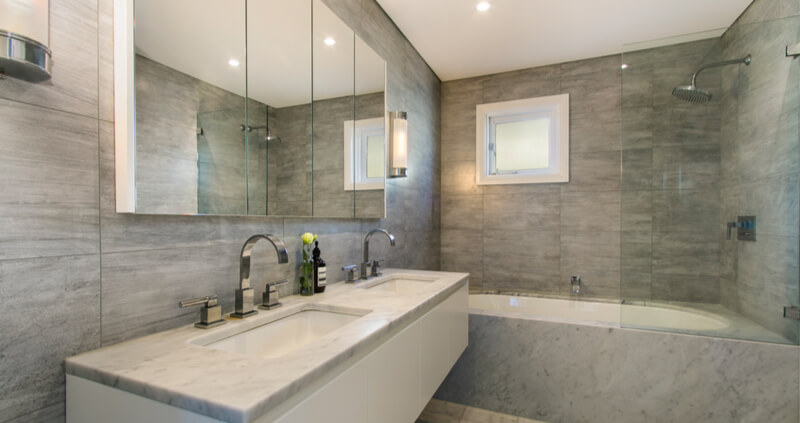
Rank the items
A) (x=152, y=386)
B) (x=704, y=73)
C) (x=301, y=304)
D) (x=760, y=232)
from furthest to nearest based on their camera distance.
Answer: (x=704, y=73)
(x=760, y=232)
(x=301, y=304)
(x=152, y=386)

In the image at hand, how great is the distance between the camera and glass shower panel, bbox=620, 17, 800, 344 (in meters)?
1.83

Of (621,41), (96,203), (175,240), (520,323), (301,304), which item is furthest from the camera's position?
(621,41)

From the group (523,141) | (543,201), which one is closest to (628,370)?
(543,201)

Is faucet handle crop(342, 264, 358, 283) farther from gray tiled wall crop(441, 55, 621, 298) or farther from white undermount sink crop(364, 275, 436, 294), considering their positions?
gray tiled wall crop(441, 55, 621, 298)

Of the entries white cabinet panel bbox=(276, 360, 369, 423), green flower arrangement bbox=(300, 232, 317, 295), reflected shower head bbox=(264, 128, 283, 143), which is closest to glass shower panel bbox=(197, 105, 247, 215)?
reflected shower head bbox=(264, 128, 283, 143)

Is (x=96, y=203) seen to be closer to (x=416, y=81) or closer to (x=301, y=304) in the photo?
(x=301, y=304)

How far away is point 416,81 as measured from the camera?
2857 millimetres

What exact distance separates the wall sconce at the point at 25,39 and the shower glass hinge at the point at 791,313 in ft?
9.80

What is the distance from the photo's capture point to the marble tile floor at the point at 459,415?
Answer: 7.32 feet

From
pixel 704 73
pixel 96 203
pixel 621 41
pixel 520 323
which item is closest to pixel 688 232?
pixel 704 73

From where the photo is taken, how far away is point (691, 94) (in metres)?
2.11

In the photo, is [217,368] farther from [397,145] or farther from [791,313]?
[791,313]

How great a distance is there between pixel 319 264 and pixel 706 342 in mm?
2065

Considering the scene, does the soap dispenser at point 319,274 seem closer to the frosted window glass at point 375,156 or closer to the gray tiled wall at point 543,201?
the frosted window glass at point 375,156
